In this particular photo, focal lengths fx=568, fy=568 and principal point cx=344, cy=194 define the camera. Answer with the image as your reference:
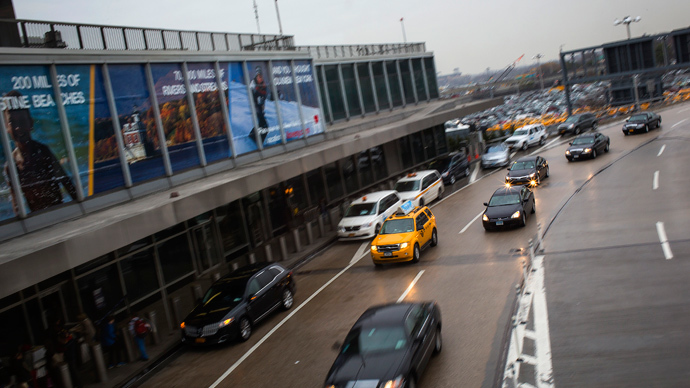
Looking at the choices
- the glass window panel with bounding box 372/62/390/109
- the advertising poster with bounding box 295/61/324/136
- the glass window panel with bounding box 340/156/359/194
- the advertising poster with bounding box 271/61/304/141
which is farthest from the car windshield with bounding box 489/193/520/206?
the glass window panel with bounding box 372/62/390/109

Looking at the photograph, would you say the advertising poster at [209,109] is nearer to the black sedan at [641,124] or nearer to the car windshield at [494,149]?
the car windshield at [494,149]

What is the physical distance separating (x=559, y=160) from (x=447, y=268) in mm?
22155

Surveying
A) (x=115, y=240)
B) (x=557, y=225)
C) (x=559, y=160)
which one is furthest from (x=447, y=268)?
(x=559, y=160)

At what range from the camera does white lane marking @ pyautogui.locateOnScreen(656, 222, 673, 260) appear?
50.7 feet

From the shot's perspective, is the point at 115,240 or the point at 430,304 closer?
the point at 430,304

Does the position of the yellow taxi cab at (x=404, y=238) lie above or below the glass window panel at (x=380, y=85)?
below

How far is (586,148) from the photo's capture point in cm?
3478

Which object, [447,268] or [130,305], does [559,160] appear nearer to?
[447,268]

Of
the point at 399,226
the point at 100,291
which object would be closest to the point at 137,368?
the point at 100,291

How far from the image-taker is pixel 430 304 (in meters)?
11.6

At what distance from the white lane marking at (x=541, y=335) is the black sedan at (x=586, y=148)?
21.2 m

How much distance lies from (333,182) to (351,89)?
9.80 metres

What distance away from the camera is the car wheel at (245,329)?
14633 millimetres

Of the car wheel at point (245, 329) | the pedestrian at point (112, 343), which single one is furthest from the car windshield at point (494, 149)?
the pedestrian at point (112, 343)
